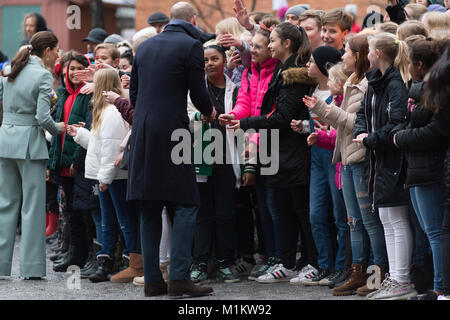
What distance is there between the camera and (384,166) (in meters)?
6.43

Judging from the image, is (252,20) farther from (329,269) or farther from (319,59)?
(329,269)

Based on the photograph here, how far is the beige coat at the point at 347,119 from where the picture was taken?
22.4 ft

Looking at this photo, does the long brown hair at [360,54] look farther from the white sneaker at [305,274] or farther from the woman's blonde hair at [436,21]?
the white sneaker at [305,274]

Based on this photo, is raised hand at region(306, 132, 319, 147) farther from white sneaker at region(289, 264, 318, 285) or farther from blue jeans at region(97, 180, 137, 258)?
blue jeans at region(97, 180, 137, 258)

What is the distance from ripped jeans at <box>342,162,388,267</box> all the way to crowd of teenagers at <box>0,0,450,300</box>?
0.01 metres

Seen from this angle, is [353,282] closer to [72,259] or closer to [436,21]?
[436,21]

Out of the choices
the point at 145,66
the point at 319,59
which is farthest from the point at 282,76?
the point at 145,66

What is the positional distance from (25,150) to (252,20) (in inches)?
109

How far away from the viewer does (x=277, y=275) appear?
7.59 meters

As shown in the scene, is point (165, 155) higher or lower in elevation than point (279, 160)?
higher

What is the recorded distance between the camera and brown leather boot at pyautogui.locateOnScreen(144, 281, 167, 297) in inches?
264

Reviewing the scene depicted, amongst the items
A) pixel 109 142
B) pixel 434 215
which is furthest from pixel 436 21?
pixel 109 142

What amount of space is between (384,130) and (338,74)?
100 cm
